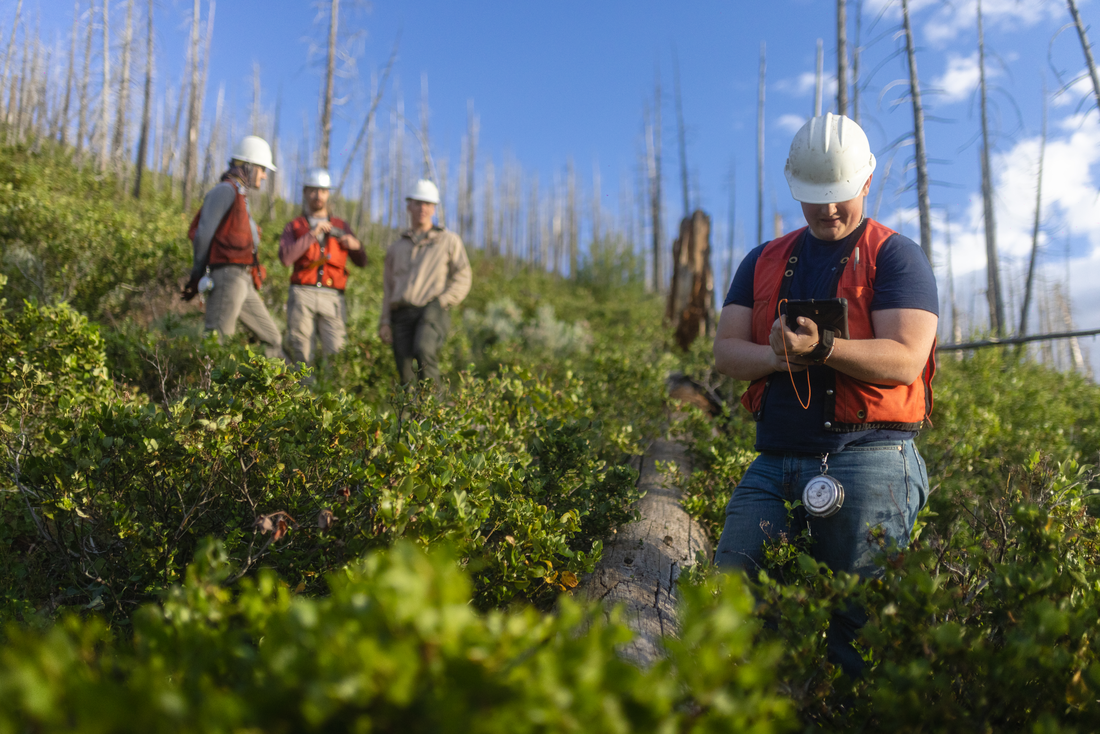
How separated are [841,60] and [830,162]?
8.55 meters

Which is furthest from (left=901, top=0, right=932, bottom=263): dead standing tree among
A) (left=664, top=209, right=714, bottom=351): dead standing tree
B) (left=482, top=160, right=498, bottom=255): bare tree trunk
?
(left=482, top=160, right=498, bottom=255): bare tree trunk

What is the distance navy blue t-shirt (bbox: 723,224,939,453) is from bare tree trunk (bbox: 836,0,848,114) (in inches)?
298

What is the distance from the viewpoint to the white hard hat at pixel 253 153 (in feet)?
18.5

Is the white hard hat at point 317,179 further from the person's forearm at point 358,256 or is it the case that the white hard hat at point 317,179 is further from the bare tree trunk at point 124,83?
the bare tree trunk at point 124,83

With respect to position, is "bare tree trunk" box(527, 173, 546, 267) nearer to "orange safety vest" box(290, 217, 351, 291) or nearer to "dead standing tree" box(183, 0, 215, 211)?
"dead standing tree" box(183, 0, 215, 211)

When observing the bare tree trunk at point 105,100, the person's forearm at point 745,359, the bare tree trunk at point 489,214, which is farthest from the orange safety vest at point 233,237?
the bare tree trunk at point 489,214

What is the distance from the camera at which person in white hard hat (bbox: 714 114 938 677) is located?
2104 millimetres

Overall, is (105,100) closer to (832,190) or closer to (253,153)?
(253,153)

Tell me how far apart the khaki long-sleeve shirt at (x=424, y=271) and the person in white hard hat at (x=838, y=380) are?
11.8 ft

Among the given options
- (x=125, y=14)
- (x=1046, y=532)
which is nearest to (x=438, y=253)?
(x=1046, y=532)

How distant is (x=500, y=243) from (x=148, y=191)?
85.1 ft

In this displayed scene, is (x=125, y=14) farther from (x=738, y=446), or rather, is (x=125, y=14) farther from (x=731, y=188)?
(x=731, y=188)

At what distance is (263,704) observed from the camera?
83 cm

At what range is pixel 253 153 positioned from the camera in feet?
18.8
